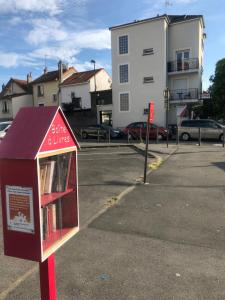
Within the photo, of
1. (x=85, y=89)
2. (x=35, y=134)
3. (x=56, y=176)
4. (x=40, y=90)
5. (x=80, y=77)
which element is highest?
(x=80, y=77)

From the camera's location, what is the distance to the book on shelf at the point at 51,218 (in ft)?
8.09

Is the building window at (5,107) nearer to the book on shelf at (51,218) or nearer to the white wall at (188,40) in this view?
the white wall at (188,40)

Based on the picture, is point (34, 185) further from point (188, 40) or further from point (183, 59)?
point (188, 40)

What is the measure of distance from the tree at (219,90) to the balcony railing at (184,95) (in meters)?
3.37

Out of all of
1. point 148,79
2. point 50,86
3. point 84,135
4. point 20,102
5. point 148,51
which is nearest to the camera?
point 84,135

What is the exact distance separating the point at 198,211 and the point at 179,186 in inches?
74.0

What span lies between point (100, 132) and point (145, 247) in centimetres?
2273

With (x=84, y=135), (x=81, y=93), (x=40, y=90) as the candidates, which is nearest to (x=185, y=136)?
(x=84, y=135)

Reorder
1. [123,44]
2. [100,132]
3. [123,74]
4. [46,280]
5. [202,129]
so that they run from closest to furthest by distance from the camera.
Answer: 1. [46,280]
2. [202,129]
3. [100,132]
4. [123,44]
5. [123,74]

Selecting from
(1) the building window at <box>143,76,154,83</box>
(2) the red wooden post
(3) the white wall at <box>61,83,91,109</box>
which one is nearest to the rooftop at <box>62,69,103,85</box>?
(3) the white wall at <box>61,83,91,109</box>

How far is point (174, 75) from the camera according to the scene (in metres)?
30.2

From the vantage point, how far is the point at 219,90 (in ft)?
101

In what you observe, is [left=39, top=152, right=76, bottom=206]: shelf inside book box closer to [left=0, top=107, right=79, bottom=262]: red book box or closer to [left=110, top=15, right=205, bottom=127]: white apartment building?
[left=0, top=107, right=79, bottom=262]: red book box

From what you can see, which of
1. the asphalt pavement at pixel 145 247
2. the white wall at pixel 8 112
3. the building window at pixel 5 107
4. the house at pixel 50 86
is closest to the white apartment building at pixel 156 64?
the house at pixel 50 86
